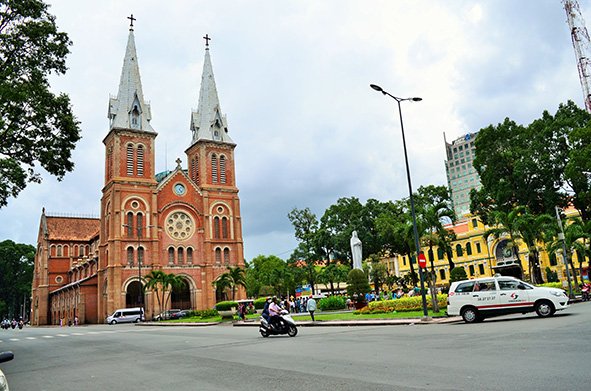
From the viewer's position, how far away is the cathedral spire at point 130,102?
58.5 metres

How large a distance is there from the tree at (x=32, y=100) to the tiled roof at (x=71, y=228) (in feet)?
196

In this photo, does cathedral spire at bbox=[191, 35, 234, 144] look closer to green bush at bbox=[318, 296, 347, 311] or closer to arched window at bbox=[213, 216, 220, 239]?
arched window at bbox=[213, 216, 220, 239]

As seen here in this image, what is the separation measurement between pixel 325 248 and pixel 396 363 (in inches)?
2094

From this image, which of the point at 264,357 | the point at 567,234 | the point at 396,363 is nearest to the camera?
the point at 396,363

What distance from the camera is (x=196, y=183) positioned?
2515 inches

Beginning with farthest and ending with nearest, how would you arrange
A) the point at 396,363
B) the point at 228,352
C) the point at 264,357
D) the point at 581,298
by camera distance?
the point at 581,298, the point at 228,352, the point at 264,357, the point at 396,363

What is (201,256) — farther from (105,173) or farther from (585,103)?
(585,103)

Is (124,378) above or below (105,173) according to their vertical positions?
below

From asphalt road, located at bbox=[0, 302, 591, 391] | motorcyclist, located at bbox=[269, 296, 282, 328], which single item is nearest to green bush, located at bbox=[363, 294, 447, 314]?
motorcyclist, located at bbox=[269, 296, 282, 328]

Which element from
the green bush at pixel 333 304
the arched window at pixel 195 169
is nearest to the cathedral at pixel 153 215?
the arched window at pixel 195 169

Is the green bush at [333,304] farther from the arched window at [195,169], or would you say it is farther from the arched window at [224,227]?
the arched window at [195,169]

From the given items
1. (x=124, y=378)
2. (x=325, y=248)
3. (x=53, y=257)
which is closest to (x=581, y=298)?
(x=124, y=378)

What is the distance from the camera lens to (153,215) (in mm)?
56750

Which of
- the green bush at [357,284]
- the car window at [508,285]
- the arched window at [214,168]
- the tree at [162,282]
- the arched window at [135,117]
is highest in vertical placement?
the arched window at [135,117]
